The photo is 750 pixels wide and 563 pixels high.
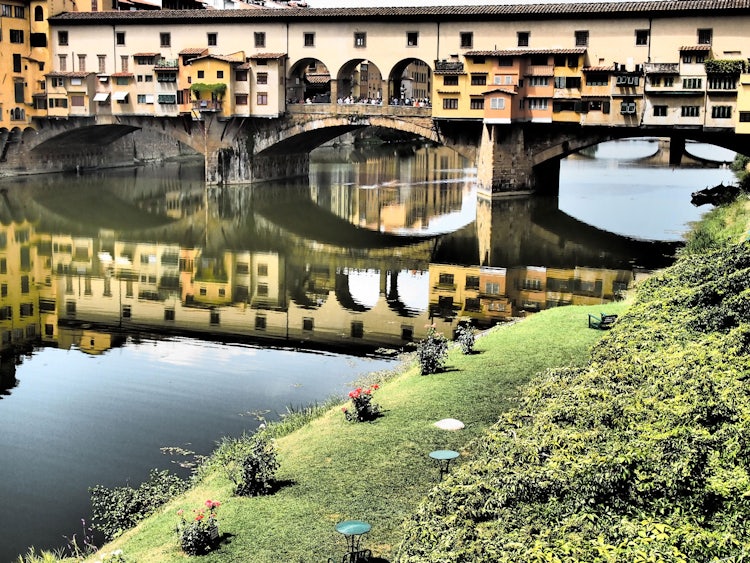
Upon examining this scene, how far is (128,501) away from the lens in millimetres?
14727

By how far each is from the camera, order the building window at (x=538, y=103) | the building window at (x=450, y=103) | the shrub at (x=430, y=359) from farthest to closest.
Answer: the building window at (x=450, y=103)
the building window at (x=538, y=103)
the shrub at (x=430, y=359)

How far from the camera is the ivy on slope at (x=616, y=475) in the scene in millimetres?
7973

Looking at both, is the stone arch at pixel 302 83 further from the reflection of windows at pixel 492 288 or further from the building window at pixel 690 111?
the reflection of windows at pixel 492 288

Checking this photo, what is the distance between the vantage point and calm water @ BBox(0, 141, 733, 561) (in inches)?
714

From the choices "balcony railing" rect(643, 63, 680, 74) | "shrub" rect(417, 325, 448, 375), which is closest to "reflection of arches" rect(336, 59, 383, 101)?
"balcony railing" rect(643, 63, 680, 74)

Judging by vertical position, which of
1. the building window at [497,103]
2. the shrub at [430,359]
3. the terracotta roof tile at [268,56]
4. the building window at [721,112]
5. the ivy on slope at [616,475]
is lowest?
the shrub at [430,359]

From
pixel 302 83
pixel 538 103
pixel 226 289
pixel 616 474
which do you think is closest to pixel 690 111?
pixel 538 103

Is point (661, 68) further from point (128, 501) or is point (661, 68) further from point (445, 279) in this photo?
point (128, 501)

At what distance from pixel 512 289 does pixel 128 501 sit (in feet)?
64.8

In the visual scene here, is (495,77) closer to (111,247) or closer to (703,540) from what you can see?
(111,247)

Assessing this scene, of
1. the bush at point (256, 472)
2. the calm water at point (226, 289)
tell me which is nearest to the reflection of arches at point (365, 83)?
the calm water at point (226, 289)

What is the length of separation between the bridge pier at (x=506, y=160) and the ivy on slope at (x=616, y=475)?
42191 millimetres

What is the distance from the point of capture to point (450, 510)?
9.34 m

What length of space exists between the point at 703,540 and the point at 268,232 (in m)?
37.7
